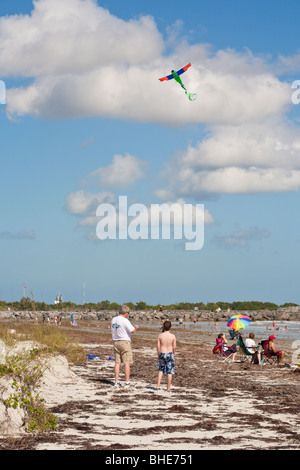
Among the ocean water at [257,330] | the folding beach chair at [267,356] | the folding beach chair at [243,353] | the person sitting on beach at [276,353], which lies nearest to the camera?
the person sitting on beach at [276,353]

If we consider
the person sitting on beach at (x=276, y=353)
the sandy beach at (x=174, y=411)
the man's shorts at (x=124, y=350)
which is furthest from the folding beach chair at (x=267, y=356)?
the man's shorts at (x=124, y=350)

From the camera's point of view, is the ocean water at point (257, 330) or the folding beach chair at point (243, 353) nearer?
the folding beach chair at point (243, 353)

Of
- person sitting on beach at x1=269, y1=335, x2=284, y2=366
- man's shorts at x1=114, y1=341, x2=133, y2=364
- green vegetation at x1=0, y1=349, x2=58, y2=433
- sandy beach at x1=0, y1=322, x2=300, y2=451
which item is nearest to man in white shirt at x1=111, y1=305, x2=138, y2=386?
man's shorts at x1=114, y1=341, x2=133, y2=364

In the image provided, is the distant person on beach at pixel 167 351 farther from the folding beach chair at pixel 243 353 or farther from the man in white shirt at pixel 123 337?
the folding beach chair at pixel 243 353

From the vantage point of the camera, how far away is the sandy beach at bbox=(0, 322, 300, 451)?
864 cm

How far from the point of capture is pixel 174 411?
36.7 ft

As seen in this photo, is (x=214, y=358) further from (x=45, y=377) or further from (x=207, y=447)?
(x=207, y=447)

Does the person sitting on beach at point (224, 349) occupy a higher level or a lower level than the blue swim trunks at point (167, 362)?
lower

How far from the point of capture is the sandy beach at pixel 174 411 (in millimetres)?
8641

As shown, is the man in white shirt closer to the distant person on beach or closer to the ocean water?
the distant person on beach

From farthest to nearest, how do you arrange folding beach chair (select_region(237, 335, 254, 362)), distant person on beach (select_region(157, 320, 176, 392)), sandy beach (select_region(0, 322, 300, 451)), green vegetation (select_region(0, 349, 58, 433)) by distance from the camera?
folding beach chair (select_region(237, 335, 254, 362)) → distant person on beach (select_region(157, 320, 176, 392)) → green vegetation (select_region(0, 349, 58, 433)) → sandy beach (select_region(0, 322, 300, 451))

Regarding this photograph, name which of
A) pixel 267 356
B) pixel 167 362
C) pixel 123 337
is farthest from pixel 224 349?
pixel 123 337

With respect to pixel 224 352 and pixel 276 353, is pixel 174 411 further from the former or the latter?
pixel 224 352

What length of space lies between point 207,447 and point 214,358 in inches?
601
